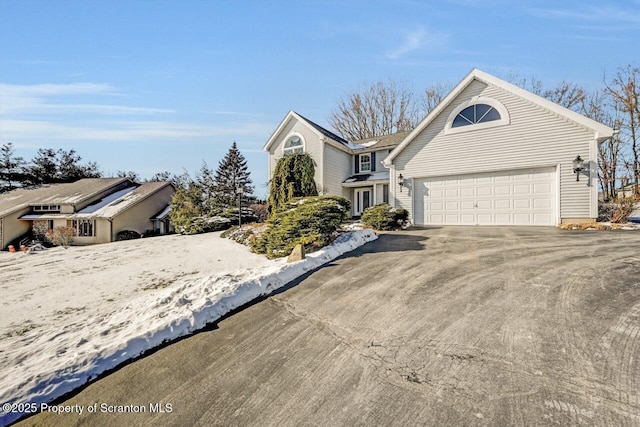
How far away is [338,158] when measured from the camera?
17.2m

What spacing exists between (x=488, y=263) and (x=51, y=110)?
1609cm

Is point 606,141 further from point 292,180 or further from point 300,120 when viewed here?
point 292,180

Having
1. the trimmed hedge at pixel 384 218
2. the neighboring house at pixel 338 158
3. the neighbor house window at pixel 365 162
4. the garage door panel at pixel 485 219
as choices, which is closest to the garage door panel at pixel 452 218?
the garage door panel at pixel 485 219

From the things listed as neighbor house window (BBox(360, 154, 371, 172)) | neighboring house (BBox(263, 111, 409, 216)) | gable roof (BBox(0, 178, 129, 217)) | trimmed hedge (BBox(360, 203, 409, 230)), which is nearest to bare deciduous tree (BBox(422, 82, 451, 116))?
neighboring house (BBox(263, 111, 409, 216))

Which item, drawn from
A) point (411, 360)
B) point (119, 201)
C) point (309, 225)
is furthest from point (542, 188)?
point (119, 201)

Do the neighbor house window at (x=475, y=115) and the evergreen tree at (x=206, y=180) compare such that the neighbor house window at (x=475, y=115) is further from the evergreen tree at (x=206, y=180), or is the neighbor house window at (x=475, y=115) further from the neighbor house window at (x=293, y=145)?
the evergreen tree at (x=206, y=180)

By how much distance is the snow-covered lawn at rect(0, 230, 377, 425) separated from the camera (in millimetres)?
2597

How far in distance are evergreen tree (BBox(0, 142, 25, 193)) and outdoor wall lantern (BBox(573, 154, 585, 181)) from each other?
43.6m

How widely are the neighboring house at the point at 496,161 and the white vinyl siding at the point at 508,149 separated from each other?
27 millimetres

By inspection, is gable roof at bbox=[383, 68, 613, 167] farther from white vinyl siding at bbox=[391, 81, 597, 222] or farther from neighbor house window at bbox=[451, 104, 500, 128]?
neighbor house window at bbox=[451, 104, 500, 128]

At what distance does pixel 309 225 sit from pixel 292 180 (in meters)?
6.34

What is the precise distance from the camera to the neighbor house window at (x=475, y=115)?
10172 mm

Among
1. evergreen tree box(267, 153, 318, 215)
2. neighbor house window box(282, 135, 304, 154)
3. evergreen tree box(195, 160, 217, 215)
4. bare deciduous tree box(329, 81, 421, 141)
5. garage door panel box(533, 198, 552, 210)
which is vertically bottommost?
garage door panel box(533, 198, 552, 210)

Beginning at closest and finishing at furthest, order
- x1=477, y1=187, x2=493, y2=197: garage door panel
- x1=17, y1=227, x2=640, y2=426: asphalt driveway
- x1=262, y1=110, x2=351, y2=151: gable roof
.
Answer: x1=17, y1=227, x2=640, y2=426: asphalt driveway
x1=477, y1=187, x2=493, y2=197: garage door panel
x1=262, y1=110, x2=351, y2=151: gable roof
